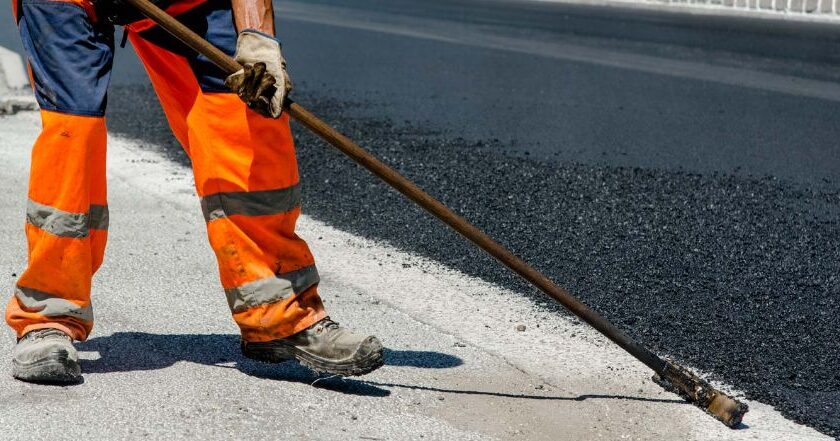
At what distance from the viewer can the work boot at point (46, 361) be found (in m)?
3.37

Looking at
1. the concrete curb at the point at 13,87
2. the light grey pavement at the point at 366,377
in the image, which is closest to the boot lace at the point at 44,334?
the light grey pavement at the point at 366,377

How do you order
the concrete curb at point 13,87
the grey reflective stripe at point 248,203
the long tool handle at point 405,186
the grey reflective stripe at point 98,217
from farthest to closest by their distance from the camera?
the concrete curb at point 13,87, the grey reflective stripe at point 98,217, the grey reflective stripe at point 248,203, the long tool handle at point 405,186

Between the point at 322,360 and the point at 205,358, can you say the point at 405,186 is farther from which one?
the point at 205,358

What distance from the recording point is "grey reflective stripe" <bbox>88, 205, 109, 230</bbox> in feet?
11.8

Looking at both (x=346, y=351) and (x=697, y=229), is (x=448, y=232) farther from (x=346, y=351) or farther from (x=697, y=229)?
(x=346, y=351)

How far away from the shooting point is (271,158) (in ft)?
11.4

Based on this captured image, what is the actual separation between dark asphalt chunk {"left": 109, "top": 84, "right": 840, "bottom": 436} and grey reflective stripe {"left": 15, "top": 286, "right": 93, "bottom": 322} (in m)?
1.51

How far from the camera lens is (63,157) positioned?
342 centimetres

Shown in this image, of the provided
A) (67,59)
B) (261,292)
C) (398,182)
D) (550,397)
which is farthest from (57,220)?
(550,397)

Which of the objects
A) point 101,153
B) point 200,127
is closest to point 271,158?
point 200,127

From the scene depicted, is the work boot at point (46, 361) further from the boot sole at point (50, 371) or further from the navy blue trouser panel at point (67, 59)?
the navy blue trouser panel at point (67, 59)

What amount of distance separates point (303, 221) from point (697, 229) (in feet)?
5.05

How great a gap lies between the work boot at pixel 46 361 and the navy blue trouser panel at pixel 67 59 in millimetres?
582

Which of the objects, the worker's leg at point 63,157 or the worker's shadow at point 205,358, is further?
the worker's shadow at point 205,358
